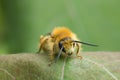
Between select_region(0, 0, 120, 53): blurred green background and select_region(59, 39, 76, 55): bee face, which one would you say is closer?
select_region(59, 39, 76, 55): bee face

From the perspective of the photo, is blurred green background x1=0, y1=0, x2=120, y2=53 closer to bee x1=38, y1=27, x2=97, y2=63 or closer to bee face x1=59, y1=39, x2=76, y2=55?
bee x1=38, y1=27, x2=97, y2=63

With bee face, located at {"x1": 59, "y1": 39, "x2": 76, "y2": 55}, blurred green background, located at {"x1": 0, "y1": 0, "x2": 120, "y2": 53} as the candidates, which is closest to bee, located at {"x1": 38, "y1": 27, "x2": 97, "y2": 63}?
bee face, located at {"x1": 59, "y1": 39, "x2": 76, "y2": 55}

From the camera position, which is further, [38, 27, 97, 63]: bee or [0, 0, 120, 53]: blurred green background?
[0, 0, 120, 53]: blurred green background

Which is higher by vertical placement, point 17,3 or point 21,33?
point 17,3

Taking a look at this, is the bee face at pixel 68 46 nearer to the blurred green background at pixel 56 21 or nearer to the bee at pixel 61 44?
the bee at pixel 61 44

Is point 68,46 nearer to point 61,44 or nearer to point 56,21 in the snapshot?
point 61,44

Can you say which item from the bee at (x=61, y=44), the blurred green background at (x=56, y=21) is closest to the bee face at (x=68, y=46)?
the bee at (x=61, y=44)

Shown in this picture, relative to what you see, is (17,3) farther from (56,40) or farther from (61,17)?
(56,40)

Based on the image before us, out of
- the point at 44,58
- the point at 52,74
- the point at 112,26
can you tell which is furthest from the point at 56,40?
the point at 112,26
